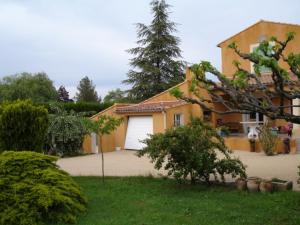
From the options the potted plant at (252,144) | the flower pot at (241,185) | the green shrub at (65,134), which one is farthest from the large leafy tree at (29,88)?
the flower pot at (241,185)

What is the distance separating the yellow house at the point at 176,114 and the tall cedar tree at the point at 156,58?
12785 mm

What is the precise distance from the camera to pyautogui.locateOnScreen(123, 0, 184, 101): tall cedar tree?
39938 millimetres

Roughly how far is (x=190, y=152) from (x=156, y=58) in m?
29.5

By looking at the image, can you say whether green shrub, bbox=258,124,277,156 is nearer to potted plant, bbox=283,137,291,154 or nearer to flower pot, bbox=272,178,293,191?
potted plant, bbox=283,137,291,154

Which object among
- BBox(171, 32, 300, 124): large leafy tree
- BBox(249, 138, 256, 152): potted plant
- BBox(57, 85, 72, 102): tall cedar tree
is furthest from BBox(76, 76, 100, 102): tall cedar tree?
BBox(171, 32, 300, 124): large leafy tree

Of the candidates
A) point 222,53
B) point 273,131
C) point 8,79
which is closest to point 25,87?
point 8,79

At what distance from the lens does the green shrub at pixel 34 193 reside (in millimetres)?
7776

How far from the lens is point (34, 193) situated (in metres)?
8.09

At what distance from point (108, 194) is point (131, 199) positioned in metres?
0.95

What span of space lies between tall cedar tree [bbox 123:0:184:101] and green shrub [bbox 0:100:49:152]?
2781 cm

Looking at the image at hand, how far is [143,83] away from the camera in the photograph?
40.1 meters

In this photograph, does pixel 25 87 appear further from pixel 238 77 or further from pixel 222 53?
pixel 238 77

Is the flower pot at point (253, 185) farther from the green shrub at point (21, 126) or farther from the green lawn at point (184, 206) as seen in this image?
the green shrub at point (21, 126)

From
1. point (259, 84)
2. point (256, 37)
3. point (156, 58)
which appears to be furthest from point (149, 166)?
point (156, 58)
